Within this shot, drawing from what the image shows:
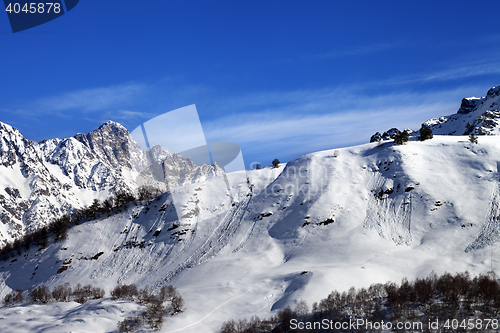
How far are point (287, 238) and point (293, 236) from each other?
58.5 inches

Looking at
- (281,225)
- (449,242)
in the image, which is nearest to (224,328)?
(281,225)

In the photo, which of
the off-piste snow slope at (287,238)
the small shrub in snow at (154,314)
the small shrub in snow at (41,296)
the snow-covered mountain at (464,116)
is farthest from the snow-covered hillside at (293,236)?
the snow-covered mountain at (464,116)

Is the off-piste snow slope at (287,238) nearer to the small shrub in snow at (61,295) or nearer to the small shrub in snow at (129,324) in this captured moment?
the small shrub in snow at (129,324)

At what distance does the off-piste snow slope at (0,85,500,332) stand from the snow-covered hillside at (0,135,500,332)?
12.2 inches

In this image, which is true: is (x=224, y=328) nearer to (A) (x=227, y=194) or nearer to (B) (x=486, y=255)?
(B) (x=486, y=255)

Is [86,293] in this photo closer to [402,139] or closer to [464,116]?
[402,139]

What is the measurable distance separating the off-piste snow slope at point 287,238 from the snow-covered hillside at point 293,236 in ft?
1.02

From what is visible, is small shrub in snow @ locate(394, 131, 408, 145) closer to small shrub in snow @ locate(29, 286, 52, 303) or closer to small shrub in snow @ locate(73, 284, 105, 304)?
small shrub in snow @ locate(73, 284, 105, 304)

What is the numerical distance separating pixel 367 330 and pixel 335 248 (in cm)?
2442

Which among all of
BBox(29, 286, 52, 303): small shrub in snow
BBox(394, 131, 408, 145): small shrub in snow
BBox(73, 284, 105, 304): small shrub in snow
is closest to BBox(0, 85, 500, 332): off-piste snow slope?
BBox(394, 131, 408, 145): small shrub in snow

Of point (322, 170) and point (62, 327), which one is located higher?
point (322, 170)

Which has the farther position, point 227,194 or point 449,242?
point 227,194

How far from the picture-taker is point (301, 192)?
79938mm

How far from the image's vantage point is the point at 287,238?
67875mm
